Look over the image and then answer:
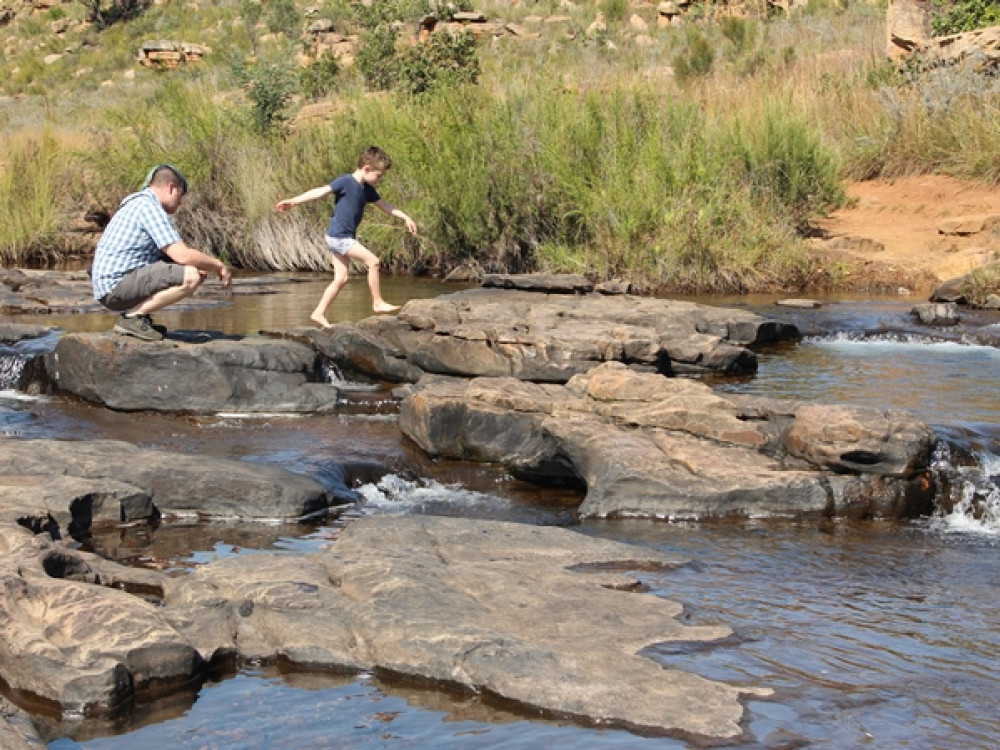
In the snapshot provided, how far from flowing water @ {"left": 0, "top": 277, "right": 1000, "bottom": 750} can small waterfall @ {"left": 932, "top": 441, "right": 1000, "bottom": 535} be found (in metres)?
0.01

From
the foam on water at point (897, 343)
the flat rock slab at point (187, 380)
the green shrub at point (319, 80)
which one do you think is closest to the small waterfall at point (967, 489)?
the foam on water at point (897, 343)

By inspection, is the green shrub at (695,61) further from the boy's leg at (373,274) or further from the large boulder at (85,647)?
the large boulder at (85,647)

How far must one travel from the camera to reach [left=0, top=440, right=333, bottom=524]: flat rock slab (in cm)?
672

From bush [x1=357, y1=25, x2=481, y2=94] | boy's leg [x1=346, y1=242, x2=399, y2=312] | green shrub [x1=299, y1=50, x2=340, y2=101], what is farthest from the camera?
green shrub [x1=299, y1=50, x2=340, y2=101]

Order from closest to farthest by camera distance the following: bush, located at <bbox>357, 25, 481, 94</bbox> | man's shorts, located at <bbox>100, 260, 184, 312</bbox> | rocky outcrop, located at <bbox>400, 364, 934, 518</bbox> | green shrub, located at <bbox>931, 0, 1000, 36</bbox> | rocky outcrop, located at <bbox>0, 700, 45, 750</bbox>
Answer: rocky outcrop, located at <bbox>0, 700, 45, 750</bbox> → rocky outcrop, located at <bbox>400, 364, 934, 518</bbox> → man's shorts, located at <bbox>100, 260, 184, 312</bbox> → bush, located at <bbox>357, 25, 481, 94</bbox> → green shrub, located at <bbox>931, 0, 1000, 36</bbox>

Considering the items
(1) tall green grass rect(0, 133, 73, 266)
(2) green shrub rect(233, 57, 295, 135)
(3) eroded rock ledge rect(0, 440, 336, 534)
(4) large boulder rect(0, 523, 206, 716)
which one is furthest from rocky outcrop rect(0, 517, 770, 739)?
(2) green shrub rect(233, 57, 295, 135)

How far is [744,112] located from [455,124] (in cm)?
431

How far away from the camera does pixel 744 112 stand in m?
18.6

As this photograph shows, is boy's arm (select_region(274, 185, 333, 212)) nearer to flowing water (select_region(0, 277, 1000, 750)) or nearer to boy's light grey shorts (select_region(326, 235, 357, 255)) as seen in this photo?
boy's light grey shorts (select_region(326, 235, 357, 255))

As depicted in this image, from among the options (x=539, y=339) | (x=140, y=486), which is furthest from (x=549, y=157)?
(x=140, y=486)

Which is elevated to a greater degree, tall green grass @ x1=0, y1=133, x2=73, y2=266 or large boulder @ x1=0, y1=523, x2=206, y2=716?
tall green grass @ x1=0, y1=133, x2=73, y2=266

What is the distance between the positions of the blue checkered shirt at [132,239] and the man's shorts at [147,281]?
0.15 ft

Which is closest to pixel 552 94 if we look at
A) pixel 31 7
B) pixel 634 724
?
pixel 634 724

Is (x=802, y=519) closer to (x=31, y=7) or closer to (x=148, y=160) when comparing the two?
(x=148, y=160)
